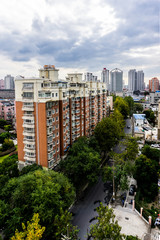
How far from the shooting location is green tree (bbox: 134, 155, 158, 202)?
23.2m

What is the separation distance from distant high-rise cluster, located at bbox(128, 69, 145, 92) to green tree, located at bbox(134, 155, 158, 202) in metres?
180

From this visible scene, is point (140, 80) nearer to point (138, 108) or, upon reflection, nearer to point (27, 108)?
point (138, 108)

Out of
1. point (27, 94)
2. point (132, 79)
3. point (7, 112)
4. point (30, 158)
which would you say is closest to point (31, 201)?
point (30, 158)

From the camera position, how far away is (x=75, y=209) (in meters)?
21.7

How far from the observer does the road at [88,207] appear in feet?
62.3

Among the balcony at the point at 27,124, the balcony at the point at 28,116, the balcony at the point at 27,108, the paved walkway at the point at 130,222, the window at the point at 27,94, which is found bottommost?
the paved walkway at the point at 130,222

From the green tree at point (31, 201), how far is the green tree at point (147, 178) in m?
10.5

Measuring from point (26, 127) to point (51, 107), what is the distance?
464 cm

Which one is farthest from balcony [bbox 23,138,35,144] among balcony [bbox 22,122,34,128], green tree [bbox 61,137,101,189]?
green tree [bbox 61,137,101,189]

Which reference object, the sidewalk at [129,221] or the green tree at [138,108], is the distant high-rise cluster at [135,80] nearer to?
the green tree at [138,108]

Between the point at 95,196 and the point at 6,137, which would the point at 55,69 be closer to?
the point at 95,196

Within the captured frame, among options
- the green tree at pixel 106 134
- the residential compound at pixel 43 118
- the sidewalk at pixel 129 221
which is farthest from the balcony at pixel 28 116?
the sidewalk at pixel 129 221

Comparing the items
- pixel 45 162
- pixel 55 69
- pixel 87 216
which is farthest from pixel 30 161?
pixel 55 69

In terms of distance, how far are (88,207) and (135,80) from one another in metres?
190
